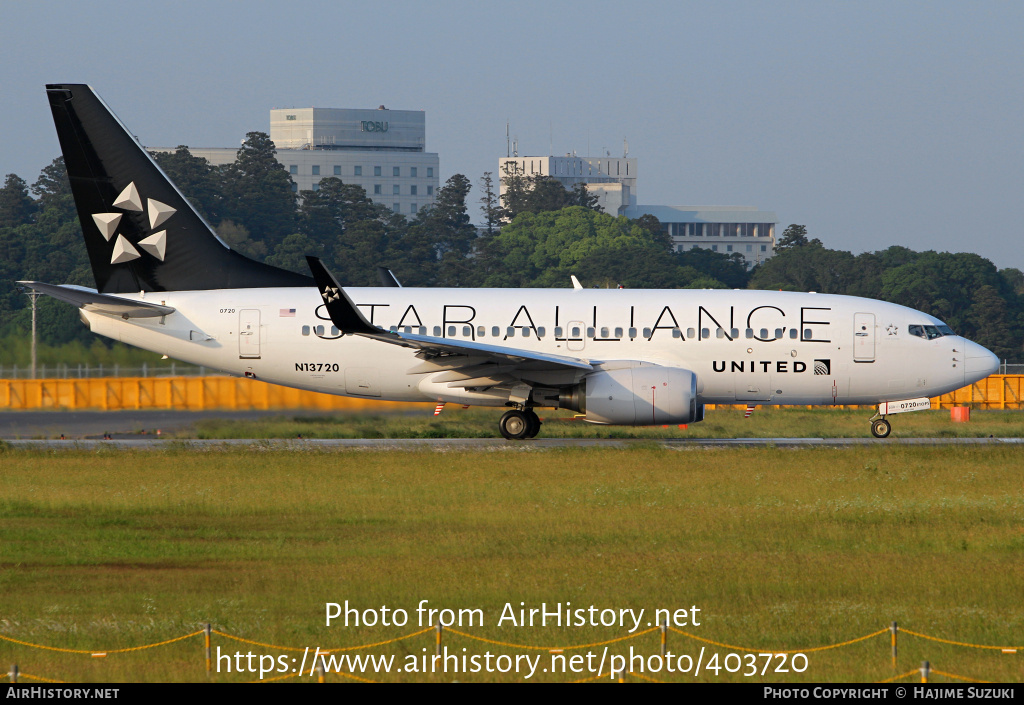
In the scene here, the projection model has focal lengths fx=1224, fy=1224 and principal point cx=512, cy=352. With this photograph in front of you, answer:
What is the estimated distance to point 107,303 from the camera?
2786cm

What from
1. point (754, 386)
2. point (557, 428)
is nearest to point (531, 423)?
point (557, 428)

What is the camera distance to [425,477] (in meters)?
22.0

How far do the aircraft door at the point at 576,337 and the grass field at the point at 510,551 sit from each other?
4.55 meters

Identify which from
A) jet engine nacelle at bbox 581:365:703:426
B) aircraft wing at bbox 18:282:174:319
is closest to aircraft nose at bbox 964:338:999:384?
jet engine nacelle at bbox 581:365:703:426

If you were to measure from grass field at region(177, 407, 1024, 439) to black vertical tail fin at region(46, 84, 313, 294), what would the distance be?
376 centimetres

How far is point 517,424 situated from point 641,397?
11.2 ft

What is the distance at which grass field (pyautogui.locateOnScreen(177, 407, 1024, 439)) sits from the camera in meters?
30.6

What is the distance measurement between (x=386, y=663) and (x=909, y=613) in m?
5.36

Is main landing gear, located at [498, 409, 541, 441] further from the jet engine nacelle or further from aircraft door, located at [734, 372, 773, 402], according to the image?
aircraft door, located at [734, 372, 773, 402]

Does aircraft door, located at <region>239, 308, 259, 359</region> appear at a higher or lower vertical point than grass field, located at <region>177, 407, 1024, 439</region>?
higher

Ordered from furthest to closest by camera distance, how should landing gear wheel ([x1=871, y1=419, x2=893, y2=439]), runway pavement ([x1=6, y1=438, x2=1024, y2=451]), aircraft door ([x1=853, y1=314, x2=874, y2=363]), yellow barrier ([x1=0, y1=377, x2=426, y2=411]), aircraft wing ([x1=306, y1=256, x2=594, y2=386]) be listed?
yellow barrier ([x1=0, y1=377, x2=426, y2=411]), landing gear wheel ([x1=871, y1=419, x2=893, y2=439]), aircraft door ([x1=853, y1=314, x2=874, y2=363]), runway pavement ([x1=6, y1=438, x2=1024, y2=451]), aircraft wing ([x1=306, y1=256, x2=594, y2=386])

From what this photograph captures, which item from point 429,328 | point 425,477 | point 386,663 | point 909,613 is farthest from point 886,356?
point 386,663

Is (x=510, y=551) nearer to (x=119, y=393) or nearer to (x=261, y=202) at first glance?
(x=119, y=393)
